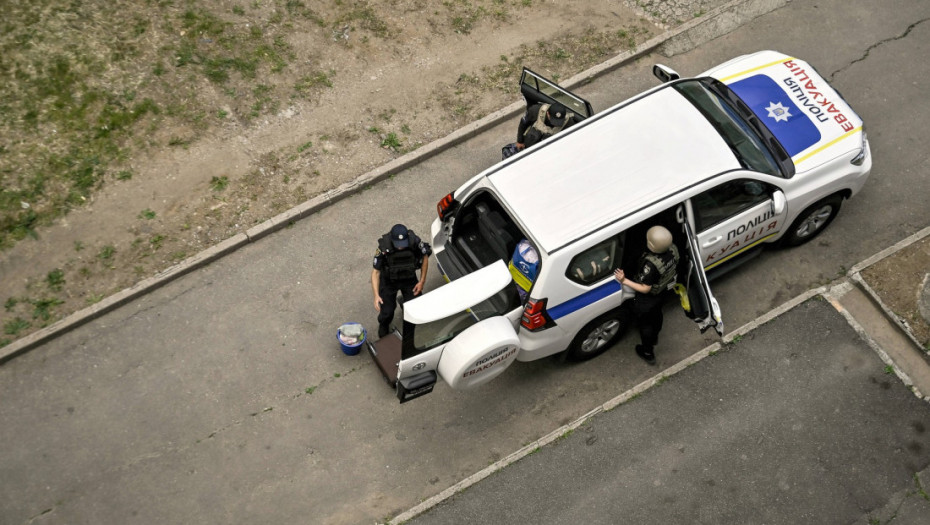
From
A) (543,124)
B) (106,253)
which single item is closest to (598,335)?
(543,124)

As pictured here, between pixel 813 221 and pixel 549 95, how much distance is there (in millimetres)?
3238

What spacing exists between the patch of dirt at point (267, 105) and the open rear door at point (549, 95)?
1.44 m

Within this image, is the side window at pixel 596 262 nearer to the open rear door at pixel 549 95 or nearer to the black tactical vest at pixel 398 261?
the black tactical vest at pixel 398 261

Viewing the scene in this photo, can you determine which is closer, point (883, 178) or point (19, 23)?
point (883, 178)

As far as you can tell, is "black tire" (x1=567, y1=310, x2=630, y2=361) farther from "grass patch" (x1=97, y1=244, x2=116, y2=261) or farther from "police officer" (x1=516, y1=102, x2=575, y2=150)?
"grass patch" (x1=97, y1=244, x2=116, y2=261)

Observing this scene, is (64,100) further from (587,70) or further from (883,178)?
(883,178)

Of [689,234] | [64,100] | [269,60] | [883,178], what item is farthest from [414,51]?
[883,178]

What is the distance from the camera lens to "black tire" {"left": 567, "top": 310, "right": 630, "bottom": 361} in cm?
772

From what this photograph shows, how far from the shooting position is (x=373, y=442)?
25.6ft

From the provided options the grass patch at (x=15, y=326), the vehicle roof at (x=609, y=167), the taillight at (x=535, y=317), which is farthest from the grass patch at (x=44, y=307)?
the taillight at (x=535, y=317)

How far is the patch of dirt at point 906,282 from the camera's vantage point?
8.25 m

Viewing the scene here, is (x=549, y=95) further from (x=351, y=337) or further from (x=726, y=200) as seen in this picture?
(x=351, y=337)

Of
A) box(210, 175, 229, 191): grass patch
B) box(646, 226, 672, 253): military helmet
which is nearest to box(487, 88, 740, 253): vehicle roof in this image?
box(646, 226, 672, 253): military helmet

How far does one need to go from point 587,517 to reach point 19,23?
9.69m
